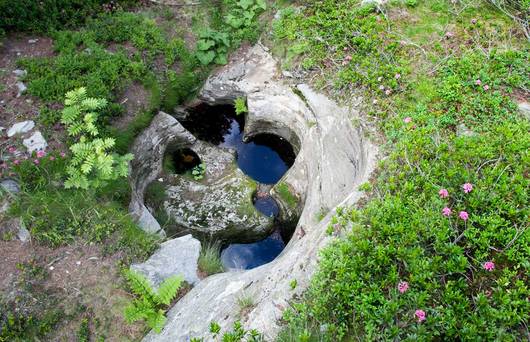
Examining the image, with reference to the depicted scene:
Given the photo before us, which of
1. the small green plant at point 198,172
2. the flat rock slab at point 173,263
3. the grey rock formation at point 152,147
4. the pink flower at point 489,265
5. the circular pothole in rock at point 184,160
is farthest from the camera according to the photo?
the circular pothole in rock at point 184,160

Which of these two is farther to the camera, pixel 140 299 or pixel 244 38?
pixel 244 38

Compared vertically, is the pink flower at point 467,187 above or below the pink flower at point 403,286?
above

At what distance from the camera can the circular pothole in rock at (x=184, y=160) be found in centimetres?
1136

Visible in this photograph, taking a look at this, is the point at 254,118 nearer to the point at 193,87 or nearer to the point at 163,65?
the point at 193,87

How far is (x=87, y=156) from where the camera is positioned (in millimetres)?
7949

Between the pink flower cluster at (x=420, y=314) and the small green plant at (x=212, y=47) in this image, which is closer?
the pink flower cluster at (x=420, y=314)

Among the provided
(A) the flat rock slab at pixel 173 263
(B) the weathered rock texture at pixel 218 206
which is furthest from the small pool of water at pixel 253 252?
(A) the flat rock slab at pixel 173 263

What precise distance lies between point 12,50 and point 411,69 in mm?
9914

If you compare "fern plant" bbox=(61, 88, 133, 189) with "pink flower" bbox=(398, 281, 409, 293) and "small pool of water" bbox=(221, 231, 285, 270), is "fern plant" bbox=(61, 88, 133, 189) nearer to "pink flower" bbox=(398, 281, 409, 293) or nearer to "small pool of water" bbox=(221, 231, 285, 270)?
"small pool of water" bbox=(221, 231, 285, 270)

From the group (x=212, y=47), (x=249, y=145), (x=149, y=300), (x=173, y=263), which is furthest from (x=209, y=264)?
(x=212, y=47)

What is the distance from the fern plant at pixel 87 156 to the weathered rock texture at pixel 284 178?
9.71ft

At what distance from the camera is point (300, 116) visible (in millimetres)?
10453

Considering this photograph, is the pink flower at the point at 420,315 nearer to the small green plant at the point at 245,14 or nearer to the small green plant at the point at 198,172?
the small green plant at the point at 198,172

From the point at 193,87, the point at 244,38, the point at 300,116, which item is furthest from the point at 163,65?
the point at 300,116
